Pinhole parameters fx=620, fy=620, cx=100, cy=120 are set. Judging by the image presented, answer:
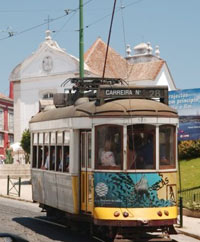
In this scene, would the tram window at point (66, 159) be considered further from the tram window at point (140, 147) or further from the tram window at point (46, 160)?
the tram window at point (140, 147)

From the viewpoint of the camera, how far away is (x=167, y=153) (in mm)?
12906

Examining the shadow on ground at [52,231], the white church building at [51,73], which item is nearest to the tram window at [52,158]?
the shadow on ground at [52,231]

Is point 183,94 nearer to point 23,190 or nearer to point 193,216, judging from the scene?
point 23,190

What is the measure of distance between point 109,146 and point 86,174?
3.03 ft

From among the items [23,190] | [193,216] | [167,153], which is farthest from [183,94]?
[167,153]

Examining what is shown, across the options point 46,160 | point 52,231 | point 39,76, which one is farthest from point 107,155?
point 39,76

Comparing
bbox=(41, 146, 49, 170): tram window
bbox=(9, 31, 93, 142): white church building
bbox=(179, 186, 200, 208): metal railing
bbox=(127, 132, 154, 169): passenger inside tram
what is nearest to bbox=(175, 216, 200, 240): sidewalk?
bbox=(179, 186, 200, 208): metal railing

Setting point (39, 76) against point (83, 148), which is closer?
point (83, 148)

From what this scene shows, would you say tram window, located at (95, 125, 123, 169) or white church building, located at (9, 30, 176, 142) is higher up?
white church building, located at (9, 30, 176, 142)

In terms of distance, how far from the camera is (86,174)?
13.2 meters

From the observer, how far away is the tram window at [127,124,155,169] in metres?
12.5

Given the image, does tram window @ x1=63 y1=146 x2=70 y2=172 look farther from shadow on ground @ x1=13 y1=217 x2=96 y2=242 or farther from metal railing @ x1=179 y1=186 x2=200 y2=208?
metal railing @ x1=179 y1=186 x2=200 y2=208

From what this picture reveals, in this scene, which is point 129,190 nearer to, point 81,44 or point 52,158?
point 52,158

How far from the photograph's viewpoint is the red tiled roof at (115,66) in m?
57.9
